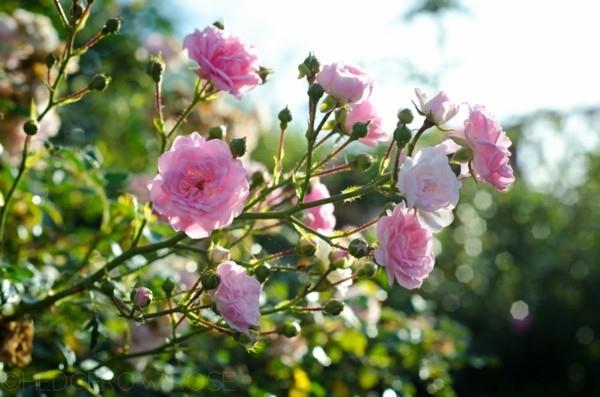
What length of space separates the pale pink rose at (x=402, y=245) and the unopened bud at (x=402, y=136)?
0.08 metres

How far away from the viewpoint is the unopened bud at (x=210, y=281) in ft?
3.30

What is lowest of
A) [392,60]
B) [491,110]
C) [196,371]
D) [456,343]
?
[392,60]

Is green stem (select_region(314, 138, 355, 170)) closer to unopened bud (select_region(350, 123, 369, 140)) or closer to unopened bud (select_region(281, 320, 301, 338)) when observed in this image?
unopened bud (select_region(350, 123, 369, 140))

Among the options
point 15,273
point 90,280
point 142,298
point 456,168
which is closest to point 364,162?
point 456,168

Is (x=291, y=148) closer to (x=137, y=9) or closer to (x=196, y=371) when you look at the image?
(x=137, y=9)

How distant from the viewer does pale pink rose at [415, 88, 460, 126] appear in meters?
1.06

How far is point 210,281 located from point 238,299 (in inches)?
1.6

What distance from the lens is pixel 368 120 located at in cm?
114

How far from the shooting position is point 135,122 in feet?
9.62

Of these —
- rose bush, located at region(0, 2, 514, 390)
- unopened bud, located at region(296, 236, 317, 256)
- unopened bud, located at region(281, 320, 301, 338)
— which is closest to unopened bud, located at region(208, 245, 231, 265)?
rose bush, located at region(0, 2, 514, 390)

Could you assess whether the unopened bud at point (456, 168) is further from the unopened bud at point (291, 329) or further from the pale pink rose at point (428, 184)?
the unopened bud at point (291, 329)

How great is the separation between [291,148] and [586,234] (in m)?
2.01

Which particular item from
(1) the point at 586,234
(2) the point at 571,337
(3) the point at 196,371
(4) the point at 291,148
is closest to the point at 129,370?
(3) the point at 196,371

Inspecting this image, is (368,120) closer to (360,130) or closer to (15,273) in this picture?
(360,130)
